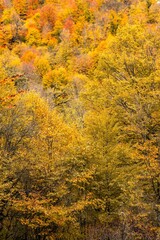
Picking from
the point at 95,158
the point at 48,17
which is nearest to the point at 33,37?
the point at 48,17

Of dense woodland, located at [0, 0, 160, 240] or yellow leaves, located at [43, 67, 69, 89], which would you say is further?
yellow leaves, located at [43, 67, 69, 89]

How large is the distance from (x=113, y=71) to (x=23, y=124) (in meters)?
6.95

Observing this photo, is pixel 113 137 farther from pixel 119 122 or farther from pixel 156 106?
pixel 156 106

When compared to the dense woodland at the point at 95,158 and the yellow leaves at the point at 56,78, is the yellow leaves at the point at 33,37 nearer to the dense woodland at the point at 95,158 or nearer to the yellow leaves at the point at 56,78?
the yellow leaves at the point at 56,78

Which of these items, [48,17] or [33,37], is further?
[48,17]

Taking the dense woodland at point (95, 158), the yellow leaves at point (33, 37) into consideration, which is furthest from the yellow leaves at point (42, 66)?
the dense woodland at point (95, 158)

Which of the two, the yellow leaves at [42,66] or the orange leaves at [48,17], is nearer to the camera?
the yellow leaves at [42,66]

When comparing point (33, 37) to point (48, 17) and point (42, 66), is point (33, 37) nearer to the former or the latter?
point (48, 17)

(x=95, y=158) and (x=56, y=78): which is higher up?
(x=95, y=158)

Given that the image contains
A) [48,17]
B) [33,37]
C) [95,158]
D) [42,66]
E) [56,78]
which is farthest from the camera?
[48,17]

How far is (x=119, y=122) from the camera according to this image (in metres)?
18.8

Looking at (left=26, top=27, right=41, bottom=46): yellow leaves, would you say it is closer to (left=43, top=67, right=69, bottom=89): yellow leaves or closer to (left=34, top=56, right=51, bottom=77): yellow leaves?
(left=34, top=56, right=51, bottom=77): yellow leaves

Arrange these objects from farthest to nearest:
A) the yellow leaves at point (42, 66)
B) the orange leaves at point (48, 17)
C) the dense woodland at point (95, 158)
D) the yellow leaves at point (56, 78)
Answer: the orange leaves at point (48, 17)
the yellow leaves at point (42, 66)
the yellow leaves at point (56, 78)
the dense woodland at point (95, 158)

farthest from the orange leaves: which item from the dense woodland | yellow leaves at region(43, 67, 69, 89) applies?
the dense woodland
